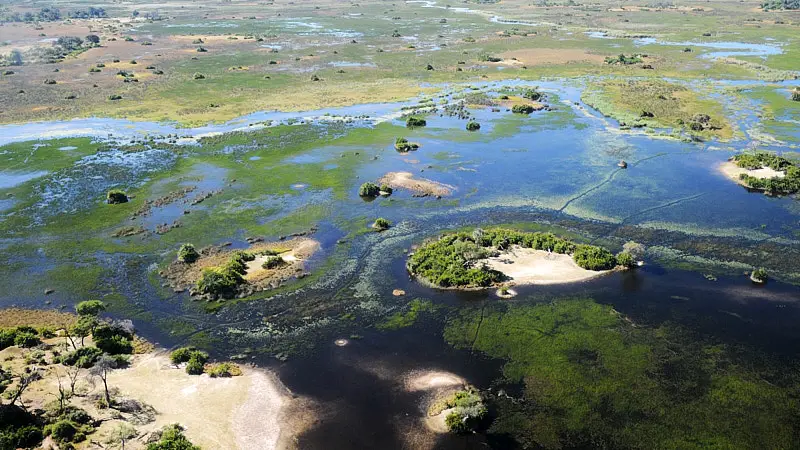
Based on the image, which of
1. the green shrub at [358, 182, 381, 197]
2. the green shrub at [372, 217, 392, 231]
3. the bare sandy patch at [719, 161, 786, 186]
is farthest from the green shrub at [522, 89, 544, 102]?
the green shrub at [372, 217, 392, 231]

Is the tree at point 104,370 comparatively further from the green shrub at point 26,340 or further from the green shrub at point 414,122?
the green shrub at point 414,122

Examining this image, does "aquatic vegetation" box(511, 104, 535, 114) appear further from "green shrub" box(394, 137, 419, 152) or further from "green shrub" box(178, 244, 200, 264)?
"green shrub" box(178, 244, 200, 264)

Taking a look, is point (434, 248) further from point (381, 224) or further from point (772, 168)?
point (772, 168)

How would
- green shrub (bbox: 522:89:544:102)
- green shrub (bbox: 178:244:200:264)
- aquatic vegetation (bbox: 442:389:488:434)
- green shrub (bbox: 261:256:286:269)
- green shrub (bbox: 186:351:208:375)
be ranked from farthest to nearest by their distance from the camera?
green shrub (bbox: 522:89:544:102)
green shrub (bbox: 178:244:200:264)
green shrub (bbox: 261:256:286:269)
green shrub (bbox: 186:351:208:375)
aquatic vegetation (bbox: 442:389:488:434)

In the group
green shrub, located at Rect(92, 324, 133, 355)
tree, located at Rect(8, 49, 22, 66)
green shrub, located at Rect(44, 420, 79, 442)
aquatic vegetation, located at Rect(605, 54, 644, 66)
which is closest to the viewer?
green shrub, located at Rect(44, 420, 79, 442)

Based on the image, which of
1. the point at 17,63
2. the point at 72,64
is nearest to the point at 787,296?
the point at 72,64

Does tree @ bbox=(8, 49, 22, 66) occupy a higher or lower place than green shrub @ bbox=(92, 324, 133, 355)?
higher
